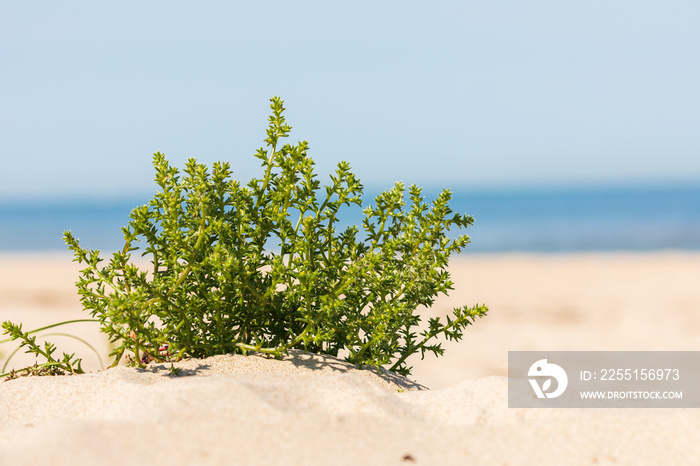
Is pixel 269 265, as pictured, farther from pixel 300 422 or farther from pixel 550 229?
pixel 550 229

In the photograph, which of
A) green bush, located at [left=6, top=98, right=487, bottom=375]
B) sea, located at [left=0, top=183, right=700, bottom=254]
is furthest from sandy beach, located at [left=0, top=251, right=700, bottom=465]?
sea, located at [left=0, top=183, right=700, bottom=254]

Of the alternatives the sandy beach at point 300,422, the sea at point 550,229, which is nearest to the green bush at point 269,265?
the sandy beach at point 300,422

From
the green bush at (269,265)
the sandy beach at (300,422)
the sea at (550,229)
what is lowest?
the sandy beach at (300,422)

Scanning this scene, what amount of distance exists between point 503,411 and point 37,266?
19183 millimetres

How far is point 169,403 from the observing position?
277 centimetres

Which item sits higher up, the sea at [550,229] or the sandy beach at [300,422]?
the sea at [550,229]

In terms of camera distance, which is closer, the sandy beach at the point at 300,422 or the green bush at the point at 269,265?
the sandy beach at the point at 300,422

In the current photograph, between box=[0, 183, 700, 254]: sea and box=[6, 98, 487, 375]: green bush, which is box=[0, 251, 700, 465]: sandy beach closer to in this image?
box=[6, 98, 487, 375]: green bush

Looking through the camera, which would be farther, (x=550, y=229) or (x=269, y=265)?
(x=550, y=229)

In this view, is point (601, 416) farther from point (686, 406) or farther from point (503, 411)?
point (686, 406)

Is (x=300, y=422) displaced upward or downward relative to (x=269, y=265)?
downward

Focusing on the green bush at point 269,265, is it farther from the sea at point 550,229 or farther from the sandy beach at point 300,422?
the sea at point 550,229

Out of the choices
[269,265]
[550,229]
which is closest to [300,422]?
[269,265]

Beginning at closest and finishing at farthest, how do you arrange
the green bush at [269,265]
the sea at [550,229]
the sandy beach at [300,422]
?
the sandy beach at [300,422]
the green bush at [269,265]
the sea at [550,229]
